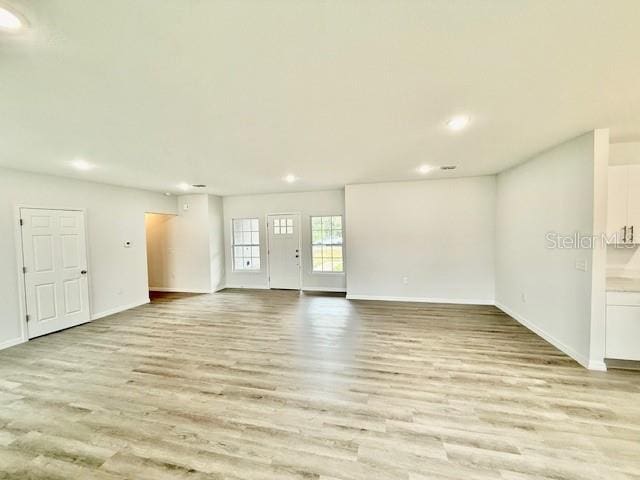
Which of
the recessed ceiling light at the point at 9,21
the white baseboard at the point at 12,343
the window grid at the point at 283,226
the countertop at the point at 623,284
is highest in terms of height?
the recessed ceiling light at the point at 9,21

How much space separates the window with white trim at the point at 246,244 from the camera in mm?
7496

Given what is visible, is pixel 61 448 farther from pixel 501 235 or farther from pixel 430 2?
pixel 501 235

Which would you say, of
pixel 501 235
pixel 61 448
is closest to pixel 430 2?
pixel 61 448

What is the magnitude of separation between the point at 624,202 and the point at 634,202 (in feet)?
0.34

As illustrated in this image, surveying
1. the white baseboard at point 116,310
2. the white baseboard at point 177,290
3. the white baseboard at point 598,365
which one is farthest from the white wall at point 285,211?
the white baseboard at point 598,365

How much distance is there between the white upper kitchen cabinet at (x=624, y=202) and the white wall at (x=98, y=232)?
762 centimetres

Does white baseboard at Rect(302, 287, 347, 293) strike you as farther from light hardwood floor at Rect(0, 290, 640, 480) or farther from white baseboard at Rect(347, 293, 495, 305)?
light hardwood floor at Rect(0, 290, 640, 480)

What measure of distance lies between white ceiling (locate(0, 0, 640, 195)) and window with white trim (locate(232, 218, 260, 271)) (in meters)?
4.16

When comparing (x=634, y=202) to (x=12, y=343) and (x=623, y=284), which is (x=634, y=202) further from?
(x=12, y=343)

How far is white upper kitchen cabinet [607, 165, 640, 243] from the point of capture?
309 cm

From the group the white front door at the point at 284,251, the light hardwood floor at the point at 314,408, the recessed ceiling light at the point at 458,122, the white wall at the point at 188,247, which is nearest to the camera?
the light hardwood floor at the point at 314,408

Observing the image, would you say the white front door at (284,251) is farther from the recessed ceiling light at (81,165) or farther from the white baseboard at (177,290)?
the recessed ceiling light at (81,165)

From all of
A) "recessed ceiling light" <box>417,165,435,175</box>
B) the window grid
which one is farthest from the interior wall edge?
the window grid

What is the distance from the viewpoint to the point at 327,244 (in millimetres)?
6992
